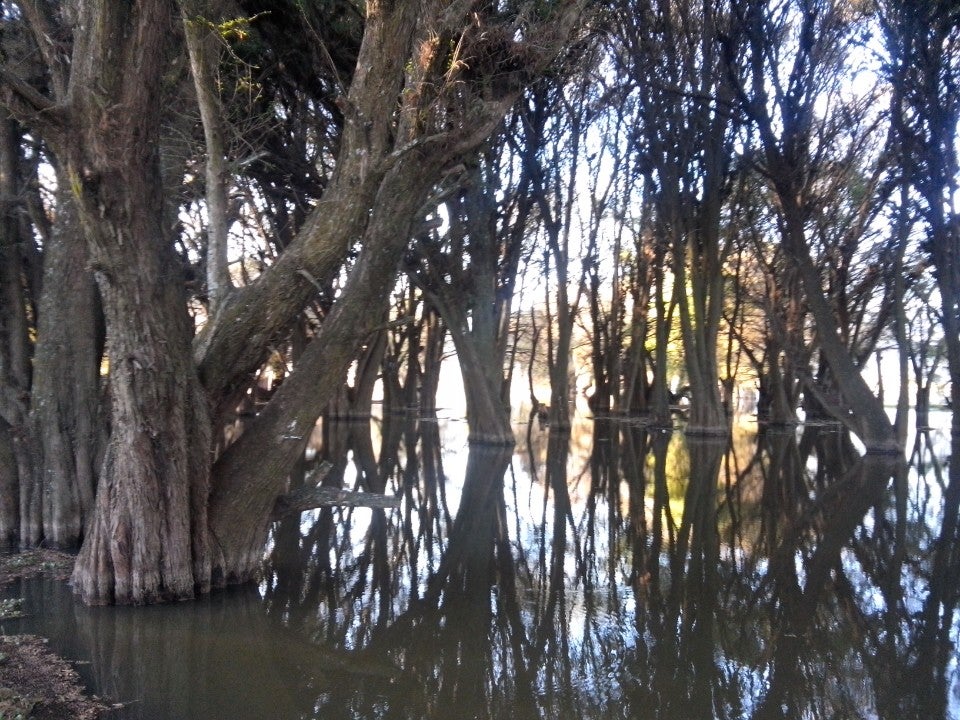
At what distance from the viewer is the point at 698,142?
26875mm

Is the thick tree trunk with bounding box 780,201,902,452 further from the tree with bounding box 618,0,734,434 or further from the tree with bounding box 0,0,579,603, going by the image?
the tree with bounding box 0,0,579,603

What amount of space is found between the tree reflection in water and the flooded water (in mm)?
27

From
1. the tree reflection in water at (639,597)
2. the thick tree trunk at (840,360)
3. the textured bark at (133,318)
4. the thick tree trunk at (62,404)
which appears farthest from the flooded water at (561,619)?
the thick tree trunk at (840,360)

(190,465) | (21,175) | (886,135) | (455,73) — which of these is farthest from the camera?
(886,135)

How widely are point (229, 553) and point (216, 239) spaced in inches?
120

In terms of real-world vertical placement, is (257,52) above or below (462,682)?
above

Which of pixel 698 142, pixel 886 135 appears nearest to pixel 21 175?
pixel 698 142

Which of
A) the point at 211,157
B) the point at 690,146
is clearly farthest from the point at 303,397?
the point at 690,146

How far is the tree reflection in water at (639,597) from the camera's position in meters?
6.01

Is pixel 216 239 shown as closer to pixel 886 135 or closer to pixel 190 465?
pixel 190 465

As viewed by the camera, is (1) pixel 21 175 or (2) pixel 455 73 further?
(1) pixel 21 175

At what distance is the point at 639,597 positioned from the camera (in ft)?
27.9

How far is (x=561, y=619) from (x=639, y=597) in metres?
1.13

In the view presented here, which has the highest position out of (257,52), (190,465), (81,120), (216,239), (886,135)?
(886,135)
